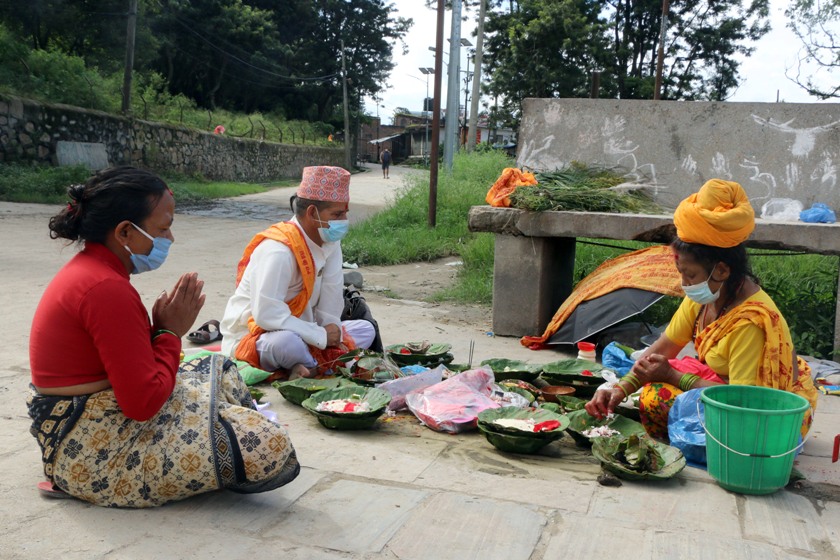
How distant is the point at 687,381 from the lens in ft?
11.0

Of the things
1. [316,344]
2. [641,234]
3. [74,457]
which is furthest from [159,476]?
[641,234]

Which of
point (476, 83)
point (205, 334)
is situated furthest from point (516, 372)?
point (476, 83)

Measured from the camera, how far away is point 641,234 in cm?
569

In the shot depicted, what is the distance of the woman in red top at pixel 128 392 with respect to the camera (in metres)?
2.42

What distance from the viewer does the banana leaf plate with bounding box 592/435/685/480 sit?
305 centimetres

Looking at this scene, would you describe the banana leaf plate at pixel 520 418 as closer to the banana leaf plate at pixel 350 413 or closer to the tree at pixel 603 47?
the banana leaf plate at pixel 350 413

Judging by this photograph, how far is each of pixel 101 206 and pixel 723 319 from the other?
8.00ft

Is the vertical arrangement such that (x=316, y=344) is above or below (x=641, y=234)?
below

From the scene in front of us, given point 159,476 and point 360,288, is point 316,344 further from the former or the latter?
point 360,288

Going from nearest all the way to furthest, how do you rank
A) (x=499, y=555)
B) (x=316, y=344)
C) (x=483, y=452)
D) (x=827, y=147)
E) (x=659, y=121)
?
(x=499, y=555), (x=483, y=452), (x=316, y=344), (x=827, y=147), (x=659, y=121)

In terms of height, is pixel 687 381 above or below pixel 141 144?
below

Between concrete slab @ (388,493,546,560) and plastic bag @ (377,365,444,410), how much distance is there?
1.13m

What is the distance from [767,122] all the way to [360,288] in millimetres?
3976

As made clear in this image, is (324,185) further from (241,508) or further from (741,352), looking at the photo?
(741,352)
